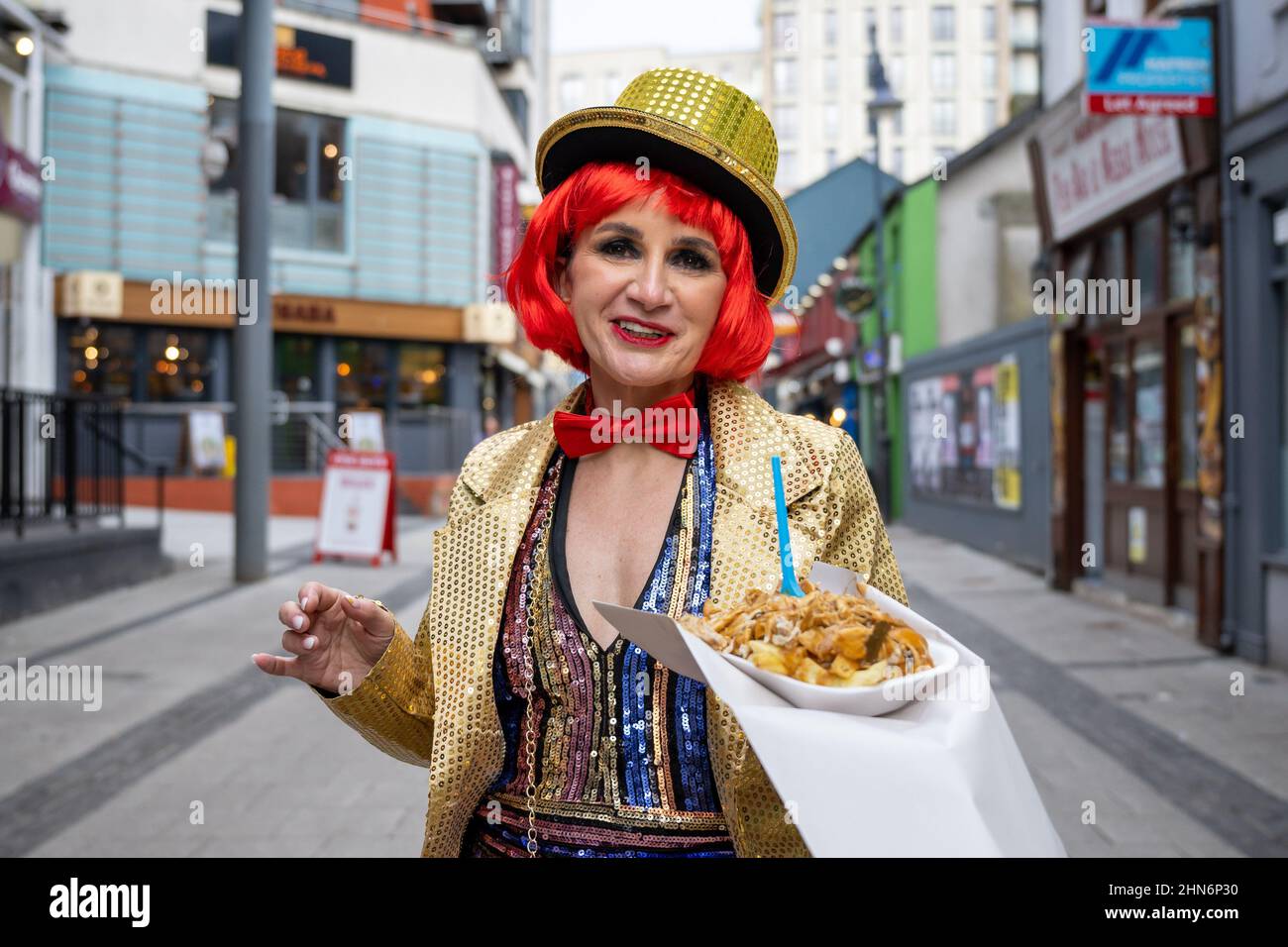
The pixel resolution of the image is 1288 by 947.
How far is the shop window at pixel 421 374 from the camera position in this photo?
2308 centimetres

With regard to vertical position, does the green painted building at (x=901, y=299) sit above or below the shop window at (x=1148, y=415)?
above

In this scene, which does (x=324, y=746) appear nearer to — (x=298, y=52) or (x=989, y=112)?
(x=298, y=52)

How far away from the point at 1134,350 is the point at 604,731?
985 cm

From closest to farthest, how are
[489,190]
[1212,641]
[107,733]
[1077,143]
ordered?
1. [107,733]
2. [1212,641]
3. [1077,143]
4. [489,190]

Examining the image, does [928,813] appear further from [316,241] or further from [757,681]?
[316,241]

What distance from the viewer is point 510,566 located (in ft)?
5.42

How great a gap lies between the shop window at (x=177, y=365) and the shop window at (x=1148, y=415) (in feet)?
55.3

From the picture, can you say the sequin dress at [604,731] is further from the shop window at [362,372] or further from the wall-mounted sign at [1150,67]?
the shop window at [362,372]

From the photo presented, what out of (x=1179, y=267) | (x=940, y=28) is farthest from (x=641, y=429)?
(x=940, y=28)

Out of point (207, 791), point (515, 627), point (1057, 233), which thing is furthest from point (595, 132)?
point (1057, 233)

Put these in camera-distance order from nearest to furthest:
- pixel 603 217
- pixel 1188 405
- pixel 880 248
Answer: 1. pixel 603 217
2. pixel 1188 405
3. pixel 880 248

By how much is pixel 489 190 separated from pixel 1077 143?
16366mm

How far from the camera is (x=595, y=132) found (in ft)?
5.47
